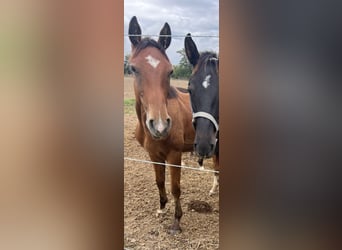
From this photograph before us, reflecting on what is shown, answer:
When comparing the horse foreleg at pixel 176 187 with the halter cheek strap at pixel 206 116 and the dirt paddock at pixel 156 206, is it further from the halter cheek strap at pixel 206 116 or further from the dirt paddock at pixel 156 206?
the halter cheek strap at pixel 206 116

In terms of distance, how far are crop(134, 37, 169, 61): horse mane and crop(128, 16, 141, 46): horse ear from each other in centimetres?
2

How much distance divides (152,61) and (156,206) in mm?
780

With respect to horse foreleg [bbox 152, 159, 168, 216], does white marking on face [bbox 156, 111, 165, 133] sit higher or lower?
higher

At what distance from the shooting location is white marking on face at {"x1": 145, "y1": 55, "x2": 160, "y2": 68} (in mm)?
2109

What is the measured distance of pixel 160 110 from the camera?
84.0 inches

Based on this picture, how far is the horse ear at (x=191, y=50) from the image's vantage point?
196 centimetres

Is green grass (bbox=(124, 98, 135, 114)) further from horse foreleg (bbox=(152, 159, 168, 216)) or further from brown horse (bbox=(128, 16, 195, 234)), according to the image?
horse foreleg (bbox=(152, 159, 168, 216))

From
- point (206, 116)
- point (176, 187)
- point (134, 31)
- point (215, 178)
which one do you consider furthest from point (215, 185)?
point (134, 31)

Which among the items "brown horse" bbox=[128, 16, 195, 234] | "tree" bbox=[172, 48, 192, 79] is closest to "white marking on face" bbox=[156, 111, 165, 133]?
"brown horse" bbox=[128, 16, 195, 234]

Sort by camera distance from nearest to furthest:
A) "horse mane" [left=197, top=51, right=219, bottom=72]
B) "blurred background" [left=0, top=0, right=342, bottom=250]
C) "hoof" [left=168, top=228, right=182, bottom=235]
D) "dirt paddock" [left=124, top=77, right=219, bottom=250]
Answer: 1. "blurred background" [left=0, top=0, right=342, bottom=250]
2. "horse mane" [left=197, top=51, right=219, bottom=72]
3. "dirt paddock" [left=124, top=77, right=219, bottom=250]
4. "hoof" [left=168, top=228, right=182, bottom=235]
